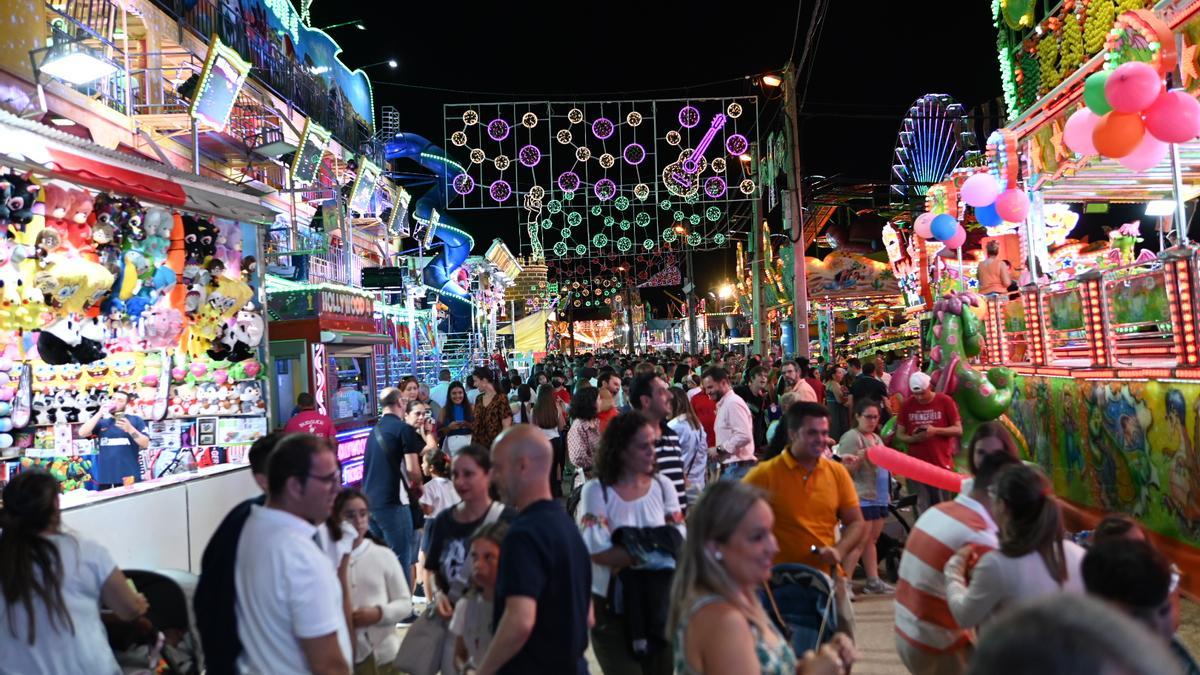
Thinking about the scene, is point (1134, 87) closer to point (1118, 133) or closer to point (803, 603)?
point (1118, 133)

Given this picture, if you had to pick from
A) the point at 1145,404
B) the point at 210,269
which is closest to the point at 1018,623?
the point at 1145,404

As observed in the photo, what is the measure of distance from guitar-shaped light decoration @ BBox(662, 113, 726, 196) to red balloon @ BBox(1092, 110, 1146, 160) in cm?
1365

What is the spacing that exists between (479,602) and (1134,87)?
6.70 m

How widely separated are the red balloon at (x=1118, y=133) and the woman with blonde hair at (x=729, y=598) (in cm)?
677

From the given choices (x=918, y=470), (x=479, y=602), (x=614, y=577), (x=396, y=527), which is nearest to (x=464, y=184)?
(x=396, y=527)

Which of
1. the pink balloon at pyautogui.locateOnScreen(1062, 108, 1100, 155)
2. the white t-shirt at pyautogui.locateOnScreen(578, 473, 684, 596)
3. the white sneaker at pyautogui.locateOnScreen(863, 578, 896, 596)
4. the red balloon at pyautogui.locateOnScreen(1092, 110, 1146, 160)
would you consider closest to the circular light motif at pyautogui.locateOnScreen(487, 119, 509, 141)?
the pink balloon at pyautogui.locateOnScreen(1062, 108, 1100, 155)

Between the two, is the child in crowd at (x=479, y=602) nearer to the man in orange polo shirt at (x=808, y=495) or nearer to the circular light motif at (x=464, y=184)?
the man in orange polo shirt at (x=808, y=495)

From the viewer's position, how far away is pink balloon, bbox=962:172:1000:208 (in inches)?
454

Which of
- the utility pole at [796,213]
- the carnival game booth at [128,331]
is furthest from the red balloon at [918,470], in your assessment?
the utility pole at [796,213]

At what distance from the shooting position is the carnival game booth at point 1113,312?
719 cm

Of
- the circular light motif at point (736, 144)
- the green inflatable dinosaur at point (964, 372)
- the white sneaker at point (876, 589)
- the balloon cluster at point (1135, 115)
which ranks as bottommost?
the white sneaker at point (876, 589)

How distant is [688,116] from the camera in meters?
20.9

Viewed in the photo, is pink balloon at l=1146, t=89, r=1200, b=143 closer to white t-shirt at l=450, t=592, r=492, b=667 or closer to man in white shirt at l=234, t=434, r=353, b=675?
white t-shirt at l=450, t=592, r=492, b=667

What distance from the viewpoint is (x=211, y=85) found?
13.1 m
